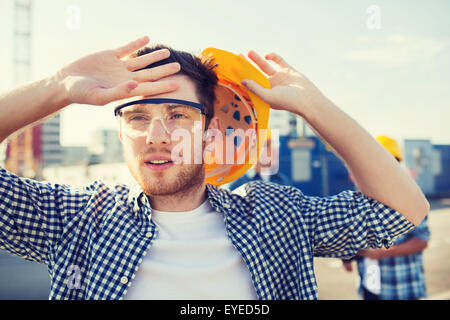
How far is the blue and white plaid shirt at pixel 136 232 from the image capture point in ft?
4.61

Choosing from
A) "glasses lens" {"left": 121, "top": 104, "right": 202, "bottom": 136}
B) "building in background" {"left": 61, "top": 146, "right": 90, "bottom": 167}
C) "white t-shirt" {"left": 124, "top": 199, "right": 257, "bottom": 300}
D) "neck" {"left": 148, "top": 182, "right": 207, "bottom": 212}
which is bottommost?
"white t-shirt" {"left": 124, "top": 199, "right": 257, "bottom": 300}

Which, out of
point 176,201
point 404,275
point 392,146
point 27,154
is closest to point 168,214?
point 176,201

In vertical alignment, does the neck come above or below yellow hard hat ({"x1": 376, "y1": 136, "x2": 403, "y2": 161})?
below

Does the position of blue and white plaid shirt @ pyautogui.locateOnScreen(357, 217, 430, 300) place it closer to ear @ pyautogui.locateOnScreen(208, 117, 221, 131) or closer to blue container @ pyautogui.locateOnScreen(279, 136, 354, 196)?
ear @ pyautogui.locateOnScreen(208, 117, 221, 131)

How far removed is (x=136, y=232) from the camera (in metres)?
1.52

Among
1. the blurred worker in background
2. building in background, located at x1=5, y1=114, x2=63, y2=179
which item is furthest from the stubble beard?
building in background, located at x1=5, y1=114, x2=63, y2=179

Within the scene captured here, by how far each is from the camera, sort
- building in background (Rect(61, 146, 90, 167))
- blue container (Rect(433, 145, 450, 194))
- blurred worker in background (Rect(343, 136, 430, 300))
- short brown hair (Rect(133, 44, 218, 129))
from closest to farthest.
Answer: short brown hair (Rect(133, 44, 218, 129)) < blurred worker in background (Rect(343, 136, 430, 300)) < blue container (Rect(433, 145, 450, 194)) < building in background (Rect(61, 146, 90, 167))

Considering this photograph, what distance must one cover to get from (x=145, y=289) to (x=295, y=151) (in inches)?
574

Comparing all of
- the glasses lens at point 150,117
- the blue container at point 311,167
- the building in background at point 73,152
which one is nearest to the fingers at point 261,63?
the glasses lens at point 150,117

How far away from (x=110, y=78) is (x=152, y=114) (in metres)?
0.26

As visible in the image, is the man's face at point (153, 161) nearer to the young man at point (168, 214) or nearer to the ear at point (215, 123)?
the young man at point (168, 214)

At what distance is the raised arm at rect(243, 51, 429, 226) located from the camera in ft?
4.96

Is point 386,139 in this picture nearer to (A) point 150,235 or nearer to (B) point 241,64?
(B) point 241,64

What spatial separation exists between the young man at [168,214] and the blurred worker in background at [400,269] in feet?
5.20
